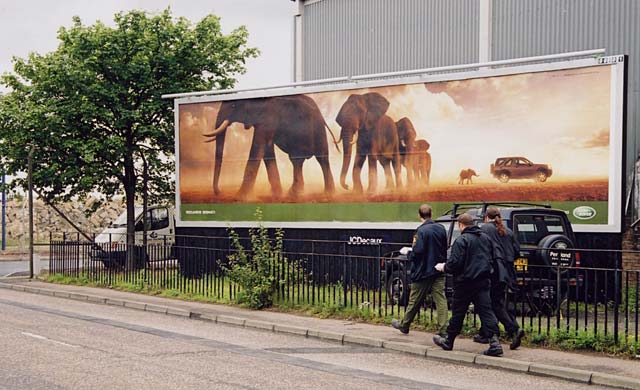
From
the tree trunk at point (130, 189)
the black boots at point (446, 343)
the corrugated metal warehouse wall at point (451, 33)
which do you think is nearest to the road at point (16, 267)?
the tree trunk at point (130, 189)

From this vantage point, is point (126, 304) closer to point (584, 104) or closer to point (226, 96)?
point (226, 96)

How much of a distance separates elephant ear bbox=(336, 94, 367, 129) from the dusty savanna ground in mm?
1637

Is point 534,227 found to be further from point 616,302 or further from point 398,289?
point 616,302

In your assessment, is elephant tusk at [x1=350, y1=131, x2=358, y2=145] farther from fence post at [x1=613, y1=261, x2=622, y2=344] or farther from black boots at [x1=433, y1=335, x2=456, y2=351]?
fence post at [x1=613, y1=261, x2=622, y2=344]

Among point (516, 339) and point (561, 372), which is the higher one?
point (516, 339)

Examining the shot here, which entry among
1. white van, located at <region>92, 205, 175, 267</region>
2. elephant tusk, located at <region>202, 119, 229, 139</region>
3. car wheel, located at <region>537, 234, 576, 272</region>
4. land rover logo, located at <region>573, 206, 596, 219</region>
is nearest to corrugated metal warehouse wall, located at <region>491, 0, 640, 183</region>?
land rover logo, located at <region>573, 206, 596, 219</region>

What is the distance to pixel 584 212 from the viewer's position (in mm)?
18906

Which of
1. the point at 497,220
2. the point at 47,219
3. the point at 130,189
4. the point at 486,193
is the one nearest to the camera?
the point at 497,220

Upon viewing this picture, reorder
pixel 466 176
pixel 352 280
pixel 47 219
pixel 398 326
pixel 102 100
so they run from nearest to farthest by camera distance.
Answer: pixel 398 326 → pixel 352 280 → pixel 466 176 → pixel 102 100 → pixel 47 219

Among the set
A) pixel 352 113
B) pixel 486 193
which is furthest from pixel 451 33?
pixel 486 193

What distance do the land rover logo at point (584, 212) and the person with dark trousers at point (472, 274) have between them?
7060 millimetres

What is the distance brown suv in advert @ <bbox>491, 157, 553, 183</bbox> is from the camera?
64.2ft

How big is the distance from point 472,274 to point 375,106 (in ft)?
34.3

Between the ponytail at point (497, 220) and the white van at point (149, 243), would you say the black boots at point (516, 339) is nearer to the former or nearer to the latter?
the ponytail at point (497, 220)
